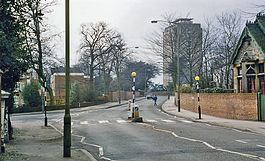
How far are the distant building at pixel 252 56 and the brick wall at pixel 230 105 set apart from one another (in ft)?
10.0

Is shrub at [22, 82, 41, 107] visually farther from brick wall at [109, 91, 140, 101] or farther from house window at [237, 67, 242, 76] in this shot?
brick wall at [109, 91, 140, 101]

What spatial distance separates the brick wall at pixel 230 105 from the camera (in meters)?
32.4

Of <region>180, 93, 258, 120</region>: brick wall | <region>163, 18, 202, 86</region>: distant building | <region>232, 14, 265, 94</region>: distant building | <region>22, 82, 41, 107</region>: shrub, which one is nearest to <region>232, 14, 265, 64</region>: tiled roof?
<region>232, 14, 265, 94</region>: distant building

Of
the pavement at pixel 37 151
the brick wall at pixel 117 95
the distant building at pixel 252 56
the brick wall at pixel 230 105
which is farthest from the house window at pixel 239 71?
the brick wall at pixel 117 95

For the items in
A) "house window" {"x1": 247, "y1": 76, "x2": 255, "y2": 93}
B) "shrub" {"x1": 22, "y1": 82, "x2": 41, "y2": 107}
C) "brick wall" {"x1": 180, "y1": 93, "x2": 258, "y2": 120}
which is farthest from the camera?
"shrub" {"x1": 22, "y1": 82, "x2": 41, "y2": 107}

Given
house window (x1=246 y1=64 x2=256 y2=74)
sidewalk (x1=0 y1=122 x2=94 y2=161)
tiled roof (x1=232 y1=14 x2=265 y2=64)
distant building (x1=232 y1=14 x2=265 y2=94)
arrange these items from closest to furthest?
sidewalk (x1=0 y1=122 x2=94 y2=161)
tiled roof (x1=232 y1=14 x2=265 y2=64)
distant building (x1=232 y1=14 x2=265 y2=94)
house window (x1=246 y1=64 x2=256 y2=74)

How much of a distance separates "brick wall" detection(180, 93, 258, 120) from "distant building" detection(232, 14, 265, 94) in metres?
3.06

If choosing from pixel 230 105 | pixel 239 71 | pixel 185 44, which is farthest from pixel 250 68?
pixel 185 44

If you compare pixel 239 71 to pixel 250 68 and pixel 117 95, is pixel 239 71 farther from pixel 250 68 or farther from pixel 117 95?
pixel 117 95

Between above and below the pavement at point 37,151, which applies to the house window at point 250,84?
above

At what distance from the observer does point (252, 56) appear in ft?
128

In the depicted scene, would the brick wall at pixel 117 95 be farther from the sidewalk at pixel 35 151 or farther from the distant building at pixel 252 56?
the sidewalk at pixel 35 151

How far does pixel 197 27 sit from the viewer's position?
65000mm

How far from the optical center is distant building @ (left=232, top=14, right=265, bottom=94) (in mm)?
37969
